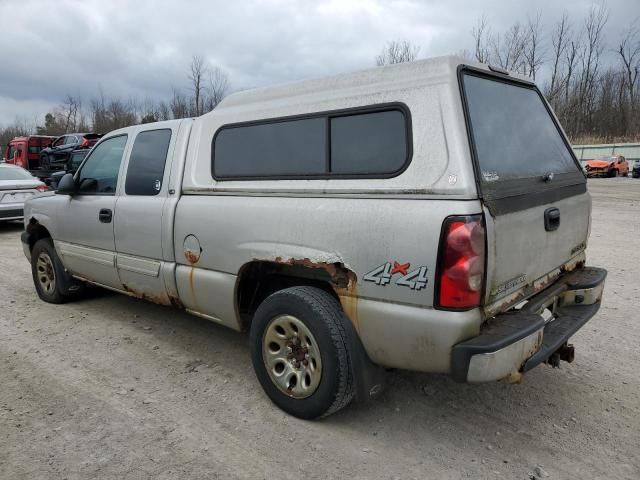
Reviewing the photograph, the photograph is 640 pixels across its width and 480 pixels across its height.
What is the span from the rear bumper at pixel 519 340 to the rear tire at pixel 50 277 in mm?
4417

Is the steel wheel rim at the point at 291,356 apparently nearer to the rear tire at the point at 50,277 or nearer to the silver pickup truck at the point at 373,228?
the silver pickup truck at the point at 373,228

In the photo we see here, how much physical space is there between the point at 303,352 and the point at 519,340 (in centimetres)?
123

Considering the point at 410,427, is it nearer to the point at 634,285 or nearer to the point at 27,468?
the point at 27,468

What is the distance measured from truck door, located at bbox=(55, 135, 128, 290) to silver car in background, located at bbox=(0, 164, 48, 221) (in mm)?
6739

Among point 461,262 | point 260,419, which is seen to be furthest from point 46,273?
point 461,262

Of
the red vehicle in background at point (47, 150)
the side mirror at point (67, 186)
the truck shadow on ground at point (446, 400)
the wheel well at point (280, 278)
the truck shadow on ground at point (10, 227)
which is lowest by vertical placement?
the truck shadow on ground at point (446, 400)

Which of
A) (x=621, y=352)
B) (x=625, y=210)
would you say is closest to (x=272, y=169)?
(x=621, y=352)

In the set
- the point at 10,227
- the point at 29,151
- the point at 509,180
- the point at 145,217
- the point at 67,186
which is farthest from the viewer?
the point at 29,151

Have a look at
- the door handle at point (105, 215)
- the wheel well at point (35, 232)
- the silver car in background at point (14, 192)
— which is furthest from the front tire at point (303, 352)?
the silver car in background at point (14, 192)

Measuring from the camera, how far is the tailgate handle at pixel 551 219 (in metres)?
2.88

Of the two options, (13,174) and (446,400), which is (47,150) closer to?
(13,174)

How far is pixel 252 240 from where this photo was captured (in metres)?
3.14

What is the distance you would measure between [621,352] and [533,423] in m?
1.50

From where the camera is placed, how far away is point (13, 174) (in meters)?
11.2
